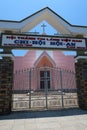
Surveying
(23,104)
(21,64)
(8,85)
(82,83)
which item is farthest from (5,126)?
(21,64)

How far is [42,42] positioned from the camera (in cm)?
826

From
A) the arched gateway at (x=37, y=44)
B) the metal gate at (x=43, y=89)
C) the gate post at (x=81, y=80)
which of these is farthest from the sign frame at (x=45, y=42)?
the metal gate at (x=43, y=89)

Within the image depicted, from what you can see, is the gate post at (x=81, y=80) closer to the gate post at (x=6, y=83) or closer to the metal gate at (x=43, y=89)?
the metal gate at (x=43, y=89)

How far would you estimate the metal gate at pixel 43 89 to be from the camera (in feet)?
29.9

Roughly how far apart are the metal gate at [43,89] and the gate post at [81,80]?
0.79m

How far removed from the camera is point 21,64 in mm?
18500

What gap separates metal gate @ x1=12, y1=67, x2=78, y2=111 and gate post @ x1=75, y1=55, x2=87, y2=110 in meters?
0.79

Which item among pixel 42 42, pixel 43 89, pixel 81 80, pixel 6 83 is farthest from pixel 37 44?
pixel 43 89

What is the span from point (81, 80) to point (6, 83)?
3.70m

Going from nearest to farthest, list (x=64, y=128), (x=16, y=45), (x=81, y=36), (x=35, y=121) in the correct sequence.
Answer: (x=64, y=128), (x=35, y=121), (x=16, y=45), (x=81, y=36)

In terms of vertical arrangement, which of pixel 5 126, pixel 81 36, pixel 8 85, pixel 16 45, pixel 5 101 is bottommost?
pixel 5 126

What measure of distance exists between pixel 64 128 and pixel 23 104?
4401 mm

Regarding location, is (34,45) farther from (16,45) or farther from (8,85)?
(8,85)

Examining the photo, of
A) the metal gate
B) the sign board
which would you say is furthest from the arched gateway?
the metal gate
